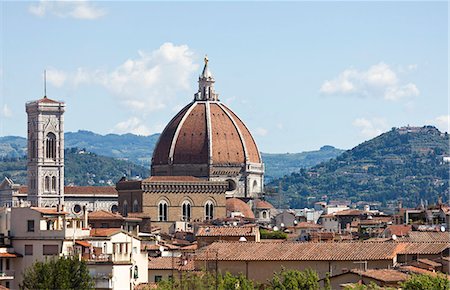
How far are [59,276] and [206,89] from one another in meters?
141

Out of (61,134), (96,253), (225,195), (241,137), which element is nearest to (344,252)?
(96,253)

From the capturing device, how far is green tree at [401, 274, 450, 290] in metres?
48.0

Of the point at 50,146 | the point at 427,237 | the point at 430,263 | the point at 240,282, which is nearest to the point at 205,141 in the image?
the point at 50,146

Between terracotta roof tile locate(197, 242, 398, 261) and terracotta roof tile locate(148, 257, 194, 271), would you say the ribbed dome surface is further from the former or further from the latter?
terracotta roof tile locate(197, 242, 398, 261)

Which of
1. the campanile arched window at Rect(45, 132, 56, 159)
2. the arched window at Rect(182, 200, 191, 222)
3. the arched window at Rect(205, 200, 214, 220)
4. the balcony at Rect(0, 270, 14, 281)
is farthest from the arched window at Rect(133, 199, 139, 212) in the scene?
the balcony at Rect(0, 270, 14, 281)

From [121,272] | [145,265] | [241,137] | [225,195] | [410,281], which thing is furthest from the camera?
[241,137]

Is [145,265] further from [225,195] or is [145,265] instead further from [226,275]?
[225,195]

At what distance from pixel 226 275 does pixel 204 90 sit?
13313 cm

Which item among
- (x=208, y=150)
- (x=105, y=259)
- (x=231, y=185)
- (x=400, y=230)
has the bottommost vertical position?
(x=105, y=259)

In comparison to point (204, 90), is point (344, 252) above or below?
below

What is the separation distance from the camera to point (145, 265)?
59000 mm

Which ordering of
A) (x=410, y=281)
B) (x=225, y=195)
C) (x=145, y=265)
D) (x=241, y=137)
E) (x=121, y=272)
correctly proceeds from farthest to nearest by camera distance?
(x=241, y=137)
(x=225, y=195)
(x=145, y=265)
(x=121, y=272)
(x=410, y=281)

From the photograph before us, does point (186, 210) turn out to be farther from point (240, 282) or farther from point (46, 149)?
point (240, 282)

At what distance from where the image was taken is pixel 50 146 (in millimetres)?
194250
